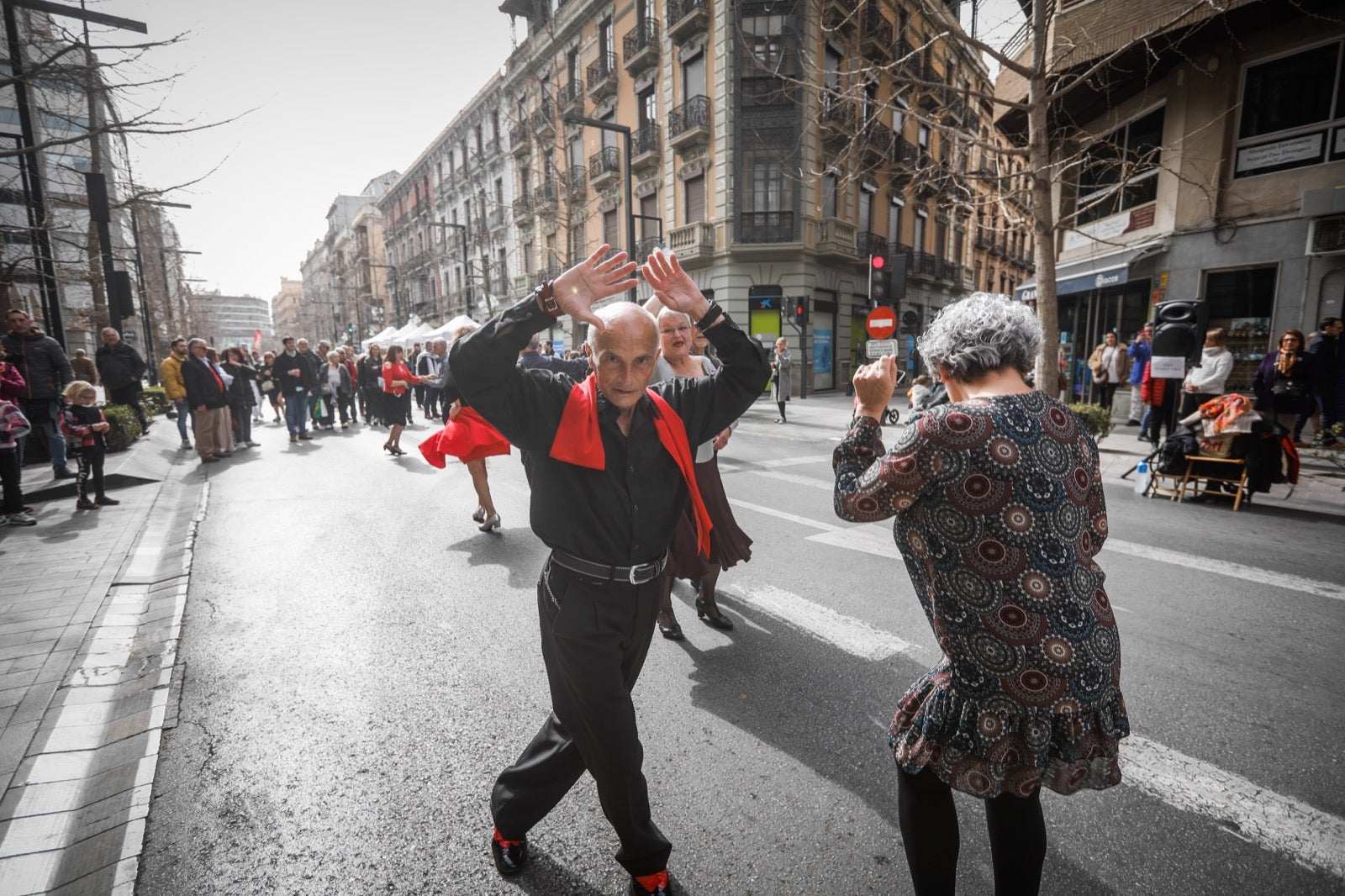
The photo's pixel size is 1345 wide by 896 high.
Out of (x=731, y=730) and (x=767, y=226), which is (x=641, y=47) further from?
(x=731, y=730)

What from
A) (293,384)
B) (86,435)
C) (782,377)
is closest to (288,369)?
(293,384)

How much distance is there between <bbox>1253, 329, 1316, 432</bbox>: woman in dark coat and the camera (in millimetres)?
9172

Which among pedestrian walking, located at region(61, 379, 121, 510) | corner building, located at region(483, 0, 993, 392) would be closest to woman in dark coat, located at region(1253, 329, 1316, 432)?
corner building, located at region(483, 0, 993, 392)

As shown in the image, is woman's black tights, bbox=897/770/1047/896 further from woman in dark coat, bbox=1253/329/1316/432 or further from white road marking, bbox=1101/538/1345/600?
woman in dark coat, bbox=1253/329/1316/432

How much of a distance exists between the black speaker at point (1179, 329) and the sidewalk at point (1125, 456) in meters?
1.60

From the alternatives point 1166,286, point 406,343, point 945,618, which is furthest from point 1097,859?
point 406,343

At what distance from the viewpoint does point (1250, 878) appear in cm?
199

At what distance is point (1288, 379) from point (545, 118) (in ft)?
94.4

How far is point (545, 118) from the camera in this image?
29.6 metres

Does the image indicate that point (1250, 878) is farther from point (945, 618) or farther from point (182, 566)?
point (182, 566)

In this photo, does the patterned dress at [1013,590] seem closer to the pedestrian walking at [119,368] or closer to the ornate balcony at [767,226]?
the pedestrian walking at [119,368]

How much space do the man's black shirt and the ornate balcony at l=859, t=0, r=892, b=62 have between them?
25600 mm

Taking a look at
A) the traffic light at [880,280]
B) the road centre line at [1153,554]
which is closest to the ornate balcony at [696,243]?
the traffic light at [880,280]

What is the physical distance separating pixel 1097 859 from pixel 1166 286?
46.8ft
